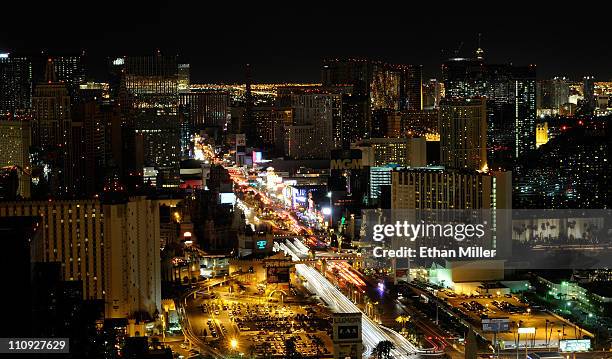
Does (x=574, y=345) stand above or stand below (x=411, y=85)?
below

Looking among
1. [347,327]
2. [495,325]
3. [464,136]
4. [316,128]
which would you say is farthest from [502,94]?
[347,327]

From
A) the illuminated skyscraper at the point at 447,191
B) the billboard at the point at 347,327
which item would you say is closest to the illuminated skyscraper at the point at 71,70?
the illuminated skyscraper at the point at 447,191

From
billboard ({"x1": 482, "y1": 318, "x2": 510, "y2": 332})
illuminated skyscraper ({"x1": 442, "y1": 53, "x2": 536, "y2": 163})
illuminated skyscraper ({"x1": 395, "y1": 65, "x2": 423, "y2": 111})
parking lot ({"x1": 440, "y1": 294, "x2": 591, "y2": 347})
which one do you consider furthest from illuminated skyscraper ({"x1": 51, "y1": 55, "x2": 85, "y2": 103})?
billboard ({"x1": 482, "y1": 318, "x2": 510, "y2": 332})

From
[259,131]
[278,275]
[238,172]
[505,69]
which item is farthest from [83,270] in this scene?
[259,131]

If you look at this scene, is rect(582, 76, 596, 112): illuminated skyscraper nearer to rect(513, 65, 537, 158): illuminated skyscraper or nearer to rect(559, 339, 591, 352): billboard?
rect(513, 65, 537, 158): illuminated skyscraper

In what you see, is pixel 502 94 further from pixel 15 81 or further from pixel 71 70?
pixel 15 81

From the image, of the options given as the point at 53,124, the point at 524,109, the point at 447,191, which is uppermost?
the point at 524,109

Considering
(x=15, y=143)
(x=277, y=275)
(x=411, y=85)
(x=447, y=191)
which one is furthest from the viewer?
(x=411, y=85)

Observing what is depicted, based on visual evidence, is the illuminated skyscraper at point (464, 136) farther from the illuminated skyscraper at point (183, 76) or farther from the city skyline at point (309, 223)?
the illuminated skyscraper at point (183, 76)
